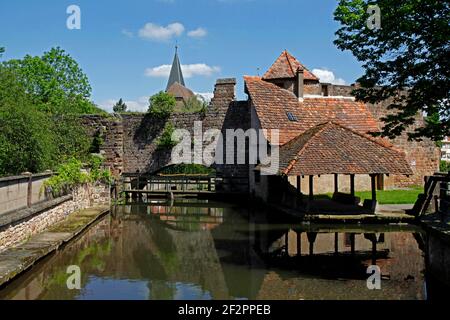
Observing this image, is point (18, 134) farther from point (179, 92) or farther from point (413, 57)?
point (179, 92)

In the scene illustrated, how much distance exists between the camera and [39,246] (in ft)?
36.5

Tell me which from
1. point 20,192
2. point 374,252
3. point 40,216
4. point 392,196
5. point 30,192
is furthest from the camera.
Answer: point 392,196

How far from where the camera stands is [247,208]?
21.7m


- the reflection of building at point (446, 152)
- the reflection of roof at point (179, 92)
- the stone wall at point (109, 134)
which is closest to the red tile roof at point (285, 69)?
the stone wall at point (109, 134)

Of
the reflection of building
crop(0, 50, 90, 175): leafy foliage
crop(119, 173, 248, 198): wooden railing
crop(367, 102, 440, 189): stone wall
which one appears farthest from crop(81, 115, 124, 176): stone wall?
the reflection of building

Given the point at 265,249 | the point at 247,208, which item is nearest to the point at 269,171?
the point at 247,208

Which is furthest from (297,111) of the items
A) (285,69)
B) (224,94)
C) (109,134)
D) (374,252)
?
(374,252)

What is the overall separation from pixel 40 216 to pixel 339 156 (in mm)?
10444

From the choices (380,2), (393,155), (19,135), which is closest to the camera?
(380,2)

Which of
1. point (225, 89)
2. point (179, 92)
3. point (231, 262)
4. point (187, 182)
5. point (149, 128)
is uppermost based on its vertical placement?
point (179, 92)

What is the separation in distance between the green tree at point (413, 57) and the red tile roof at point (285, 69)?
15.3m
